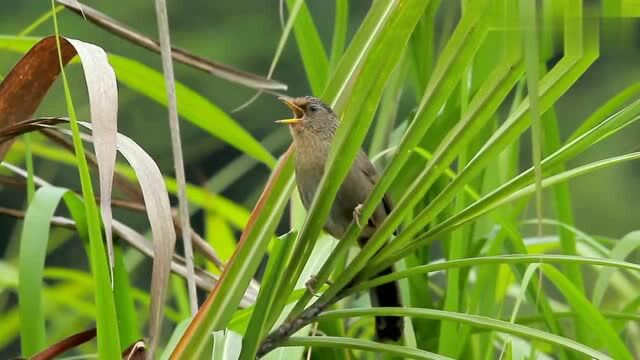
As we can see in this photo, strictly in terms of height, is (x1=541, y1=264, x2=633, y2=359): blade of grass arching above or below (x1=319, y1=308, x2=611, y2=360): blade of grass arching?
above

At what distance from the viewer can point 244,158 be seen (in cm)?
211

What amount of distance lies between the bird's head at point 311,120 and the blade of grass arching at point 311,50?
0.76 feet

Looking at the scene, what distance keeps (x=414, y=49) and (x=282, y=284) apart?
580mm

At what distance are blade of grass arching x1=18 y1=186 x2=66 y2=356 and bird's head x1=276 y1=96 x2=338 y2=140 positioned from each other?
2.01 ft

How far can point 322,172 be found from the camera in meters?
1.64

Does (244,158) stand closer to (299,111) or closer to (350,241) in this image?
(299,111)

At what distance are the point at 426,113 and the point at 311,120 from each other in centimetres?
90

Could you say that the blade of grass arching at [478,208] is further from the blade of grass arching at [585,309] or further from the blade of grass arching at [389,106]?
the blade of grass arching at [389,106]

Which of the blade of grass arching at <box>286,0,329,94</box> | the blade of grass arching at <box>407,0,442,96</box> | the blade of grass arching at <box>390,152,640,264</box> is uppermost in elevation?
the blade of grass arching at <box>407,0,442,96</box>

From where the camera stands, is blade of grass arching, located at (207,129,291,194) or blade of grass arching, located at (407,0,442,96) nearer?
blade of grass arching, located at (407,0,442,96)

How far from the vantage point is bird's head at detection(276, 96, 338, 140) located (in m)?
1.70

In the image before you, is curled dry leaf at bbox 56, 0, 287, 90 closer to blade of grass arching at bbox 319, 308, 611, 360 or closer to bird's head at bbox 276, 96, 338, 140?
blade of grass arching at bbox 319, 308, 611, 360

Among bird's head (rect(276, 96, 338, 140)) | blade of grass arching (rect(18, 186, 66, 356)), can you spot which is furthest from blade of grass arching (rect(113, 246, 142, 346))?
bird's head (rect(276, 96, 338, 140))

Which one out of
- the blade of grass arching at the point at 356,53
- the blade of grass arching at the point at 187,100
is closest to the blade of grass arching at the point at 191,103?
the blade of grass arching at the point at 187,100
